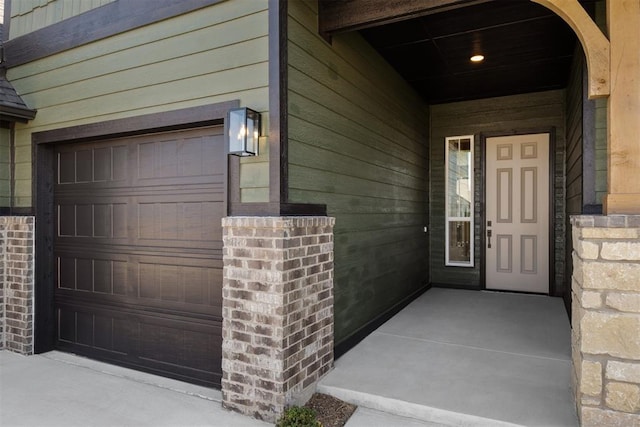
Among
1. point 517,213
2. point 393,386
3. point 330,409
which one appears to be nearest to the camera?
point 330,409

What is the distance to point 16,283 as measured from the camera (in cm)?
370

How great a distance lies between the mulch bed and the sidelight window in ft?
12.2

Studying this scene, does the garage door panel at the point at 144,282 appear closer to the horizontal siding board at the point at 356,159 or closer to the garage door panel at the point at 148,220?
the garage door panel at the point at 148,220

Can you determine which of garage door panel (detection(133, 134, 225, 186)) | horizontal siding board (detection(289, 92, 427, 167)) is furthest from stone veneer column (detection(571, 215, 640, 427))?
garage door panel (detection(133, 134, 225, 186))

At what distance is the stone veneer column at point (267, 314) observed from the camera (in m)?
2.43

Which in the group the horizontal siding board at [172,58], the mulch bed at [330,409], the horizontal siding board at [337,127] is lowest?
the mulch bed at [330,409]

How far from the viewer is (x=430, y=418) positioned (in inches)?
95.0

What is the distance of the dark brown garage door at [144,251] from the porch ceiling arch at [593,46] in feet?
7.38

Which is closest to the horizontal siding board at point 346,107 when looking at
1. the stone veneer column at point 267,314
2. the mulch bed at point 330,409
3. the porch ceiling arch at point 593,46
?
the stone veneer column at point 267,314

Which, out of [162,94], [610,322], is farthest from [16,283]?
[610,322]

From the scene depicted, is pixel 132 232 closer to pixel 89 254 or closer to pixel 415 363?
pixel 89 254

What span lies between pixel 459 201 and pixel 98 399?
4913mm

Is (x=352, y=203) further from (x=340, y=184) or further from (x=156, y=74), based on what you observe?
(x=156, y=74)

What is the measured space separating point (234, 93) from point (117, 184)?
4.85 feet
